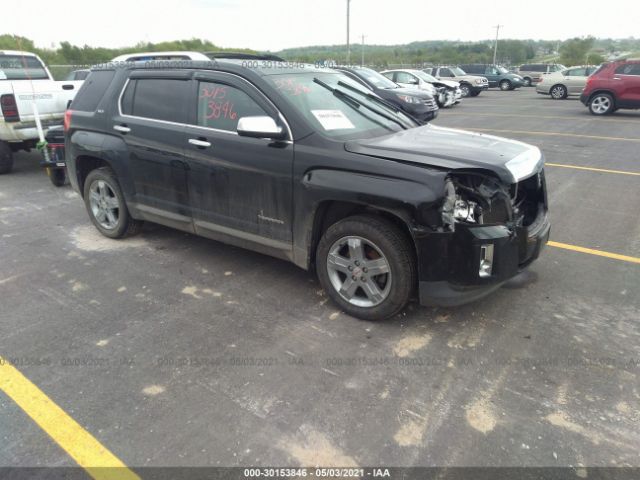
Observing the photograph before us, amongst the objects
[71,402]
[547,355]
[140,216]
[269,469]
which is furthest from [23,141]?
[547,355]

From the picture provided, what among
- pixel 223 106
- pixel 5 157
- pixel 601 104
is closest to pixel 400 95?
pixel 601 104

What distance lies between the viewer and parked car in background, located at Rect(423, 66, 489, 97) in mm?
25766

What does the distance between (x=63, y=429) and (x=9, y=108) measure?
6.97m

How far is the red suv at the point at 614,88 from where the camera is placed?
14586mm

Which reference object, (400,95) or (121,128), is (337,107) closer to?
(121,128)

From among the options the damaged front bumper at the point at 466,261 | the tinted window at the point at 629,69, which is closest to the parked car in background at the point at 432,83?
the tinted window at the point at 629,69

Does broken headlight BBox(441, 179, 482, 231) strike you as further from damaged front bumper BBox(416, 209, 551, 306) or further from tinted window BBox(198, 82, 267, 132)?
tinted window BBox(198, 82, 267, 132)

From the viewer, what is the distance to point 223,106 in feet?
13.2

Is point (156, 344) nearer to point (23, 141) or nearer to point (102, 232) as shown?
point (102, 232)

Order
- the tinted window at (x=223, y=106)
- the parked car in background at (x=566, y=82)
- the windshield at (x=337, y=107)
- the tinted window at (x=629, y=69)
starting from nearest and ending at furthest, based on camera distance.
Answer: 1. the windshield at (x=337, y=107)
2. the tinted window at (x=223, y=106)
3. the tinted window at (x=629, y=69)
4. the parked car in background at (x=566, y=82)

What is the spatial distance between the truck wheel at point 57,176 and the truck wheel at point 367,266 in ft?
18.7

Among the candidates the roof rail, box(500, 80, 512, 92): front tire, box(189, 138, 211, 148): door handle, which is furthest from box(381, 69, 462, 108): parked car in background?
box(189, 138, 211, 148): door handle

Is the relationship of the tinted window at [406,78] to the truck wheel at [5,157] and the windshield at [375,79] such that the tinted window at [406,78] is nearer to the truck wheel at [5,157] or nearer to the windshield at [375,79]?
the windshield at [375,79]

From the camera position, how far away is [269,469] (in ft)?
7.63
